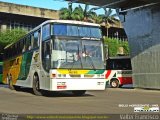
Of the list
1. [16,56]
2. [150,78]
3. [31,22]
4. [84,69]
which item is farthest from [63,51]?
[31,22]

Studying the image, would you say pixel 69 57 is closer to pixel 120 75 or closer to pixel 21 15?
pixel 120 75

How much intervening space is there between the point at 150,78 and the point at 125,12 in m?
5.21

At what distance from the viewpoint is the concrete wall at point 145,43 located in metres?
28.8

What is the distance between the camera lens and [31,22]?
6888cm

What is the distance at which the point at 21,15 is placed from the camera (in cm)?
6494

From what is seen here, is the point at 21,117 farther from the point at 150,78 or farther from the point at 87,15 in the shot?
the point at 87,15

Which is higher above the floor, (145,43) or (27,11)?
(27,11)

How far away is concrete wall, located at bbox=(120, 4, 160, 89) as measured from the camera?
94.5 feet

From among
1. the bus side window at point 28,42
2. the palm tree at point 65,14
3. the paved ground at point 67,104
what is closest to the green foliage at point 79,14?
the palm tree at point 65,14

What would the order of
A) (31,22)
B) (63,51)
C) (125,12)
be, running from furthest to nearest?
(31,22), (125,12), (63,51)

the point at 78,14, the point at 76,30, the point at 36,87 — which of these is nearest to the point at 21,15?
the point at 78,14

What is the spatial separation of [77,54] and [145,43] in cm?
1202

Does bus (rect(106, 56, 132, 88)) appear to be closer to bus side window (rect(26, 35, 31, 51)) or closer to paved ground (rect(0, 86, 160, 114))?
bus side window (rect(26, 35, 31, 51))

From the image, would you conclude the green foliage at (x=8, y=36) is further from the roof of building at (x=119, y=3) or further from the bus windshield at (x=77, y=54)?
the bus windshield at (x=77, y=54)
